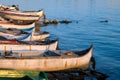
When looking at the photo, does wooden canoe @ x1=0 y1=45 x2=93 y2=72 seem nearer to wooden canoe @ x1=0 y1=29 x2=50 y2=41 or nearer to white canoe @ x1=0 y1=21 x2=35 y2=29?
wooden canoe @ x1=0 y1=29 x2=50 y2=41

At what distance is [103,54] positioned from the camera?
46.7 metres

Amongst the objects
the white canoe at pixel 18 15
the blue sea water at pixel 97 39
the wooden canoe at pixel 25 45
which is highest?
the wooden canoe at pixel 25 45

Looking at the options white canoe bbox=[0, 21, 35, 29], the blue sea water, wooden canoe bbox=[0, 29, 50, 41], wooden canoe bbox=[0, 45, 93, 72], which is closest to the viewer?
wooden canoe bbox=[0, 45, 93, 72]

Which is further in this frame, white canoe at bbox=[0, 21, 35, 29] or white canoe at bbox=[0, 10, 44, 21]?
white canoe at bbox=[0, 10, 44, 21]

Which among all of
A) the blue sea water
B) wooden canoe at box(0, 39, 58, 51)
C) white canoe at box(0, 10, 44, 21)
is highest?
wooden canoe at box(0, 39, 58, 51)

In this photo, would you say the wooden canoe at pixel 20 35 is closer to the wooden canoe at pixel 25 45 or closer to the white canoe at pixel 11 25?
the wooden canoe at pixel 25 45

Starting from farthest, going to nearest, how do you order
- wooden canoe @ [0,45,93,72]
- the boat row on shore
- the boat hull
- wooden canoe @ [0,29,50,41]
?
1. wooden canoe @ [0,29,50,41]
2. the boat hull
3. the boat row on shore
4. wooden canoe @ [0,45,93,72]

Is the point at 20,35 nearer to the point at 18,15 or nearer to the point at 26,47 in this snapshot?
the point at 26,47

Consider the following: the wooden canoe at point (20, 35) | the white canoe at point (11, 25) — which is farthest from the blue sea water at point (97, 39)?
the white canoe at point (11, 25)

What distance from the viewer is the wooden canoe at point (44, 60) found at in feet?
101

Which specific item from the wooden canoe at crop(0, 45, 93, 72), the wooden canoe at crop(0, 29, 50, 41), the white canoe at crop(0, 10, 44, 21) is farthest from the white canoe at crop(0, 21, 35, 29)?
the wooden canoe at crop(0, 45, 93, 72)

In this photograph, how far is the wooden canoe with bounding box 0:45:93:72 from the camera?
30.7m

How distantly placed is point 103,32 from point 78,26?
915 cm

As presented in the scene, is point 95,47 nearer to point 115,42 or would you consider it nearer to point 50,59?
point 115,42
